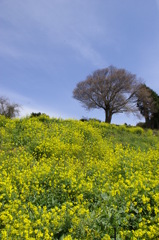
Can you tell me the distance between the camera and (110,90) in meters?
32.8

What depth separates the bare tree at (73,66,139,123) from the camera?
32.5 m

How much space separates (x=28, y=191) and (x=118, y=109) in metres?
28.8

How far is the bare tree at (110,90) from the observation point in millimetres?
32500

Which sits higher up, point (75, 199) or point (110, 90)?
point (110, 90)

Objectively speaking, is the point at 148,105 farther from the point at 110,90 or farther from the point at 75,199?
the point at 75,199

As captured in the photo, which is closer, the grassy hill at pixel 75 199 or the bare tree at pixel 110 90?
the grassy hill at pixel 75 199

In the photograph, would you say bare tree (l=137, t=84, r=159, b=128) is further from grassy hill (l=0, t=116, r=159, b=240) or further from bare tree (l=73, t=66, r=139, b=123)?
grassy hill (l=0, t=116, r=159, b=240)

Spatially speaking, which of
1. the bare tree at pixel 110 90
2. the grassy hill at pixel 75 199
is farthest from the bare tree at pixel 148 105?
the grassy hill at pixel 75 199

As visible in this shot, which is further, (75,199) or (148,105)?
(148,105)

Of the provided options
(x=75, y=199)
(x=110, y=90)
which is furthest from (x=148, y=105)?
(x=75, y=199)

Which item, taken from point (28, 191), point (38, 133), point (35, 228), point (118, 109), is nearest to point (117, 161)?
point (28, 191)

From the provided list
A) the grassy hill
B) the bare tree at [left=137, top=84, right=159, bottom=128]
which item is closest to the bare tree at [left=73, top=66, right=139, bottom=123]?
the bare tree at [left=137, top=84, right=159, bottom=128]

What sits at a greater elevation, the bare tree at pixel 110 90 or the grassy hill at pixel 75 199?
the bare tree at pixel 110 90

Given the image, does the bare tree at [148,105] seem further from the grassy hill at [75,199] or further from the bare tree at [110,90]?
the grassy hill at [75,199]
